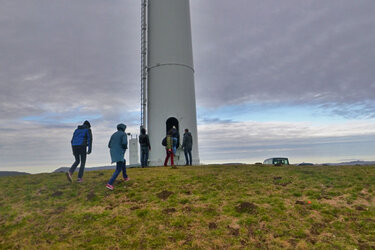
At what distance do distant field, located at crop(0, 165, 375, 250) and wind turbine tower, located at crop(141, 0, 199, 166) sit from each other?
731 cm

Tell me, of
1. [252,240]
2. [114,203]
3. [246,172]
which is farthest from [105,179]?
[252,240]

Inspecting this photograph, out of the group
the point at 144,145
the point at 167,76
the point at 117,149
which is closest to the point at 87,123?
the point at 117,149

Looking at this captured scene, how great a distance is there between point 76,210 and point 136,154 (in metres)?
11.6

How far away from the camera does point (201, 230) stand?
7.30 meters

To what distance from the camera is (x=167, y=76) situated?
19172 mm

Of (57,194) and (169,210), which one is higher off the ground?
(57,194)

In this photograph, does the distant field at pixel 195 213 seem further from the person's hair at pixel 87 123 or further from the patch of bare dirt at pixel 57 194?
the person's hair at pixel 87 123

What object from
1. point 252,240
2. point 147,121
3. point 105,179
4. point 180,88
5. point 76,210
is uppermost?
point 180,88

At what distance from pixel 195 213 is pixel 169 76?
1236 cm

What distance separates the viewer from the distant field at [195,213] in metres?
6.98

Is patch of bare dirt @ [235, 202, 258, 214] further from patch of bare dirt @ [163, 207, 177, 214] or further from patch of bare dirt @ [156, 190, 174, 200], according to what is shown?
patch of bare dirt @ [156, 190, 174, 200]

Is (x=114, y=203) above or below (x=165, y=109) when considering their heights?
below

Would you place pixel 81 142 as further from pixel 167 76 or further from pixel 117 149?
pixel 167 76

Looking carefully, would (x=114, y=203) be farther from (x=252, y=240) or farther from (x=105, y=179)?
(x=252, y=240)
